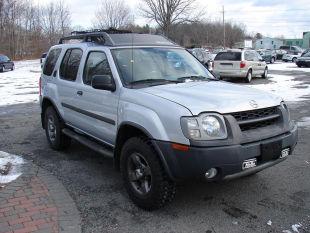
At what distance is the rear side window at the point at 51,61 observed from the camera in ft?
23.7

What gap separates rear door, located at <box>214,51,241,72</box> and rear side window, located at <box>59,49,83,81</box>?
50.2 ft

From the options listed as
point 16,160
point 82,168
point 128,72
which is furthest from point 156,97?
point 16,160

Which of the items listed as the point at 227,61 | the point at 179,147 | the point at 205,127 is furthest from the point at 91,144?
the point at 227,61

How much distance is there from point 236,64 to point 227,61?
54 cm

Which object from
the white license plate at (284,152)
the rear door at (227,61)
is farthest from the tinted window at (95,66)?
the rear door at (227,61)

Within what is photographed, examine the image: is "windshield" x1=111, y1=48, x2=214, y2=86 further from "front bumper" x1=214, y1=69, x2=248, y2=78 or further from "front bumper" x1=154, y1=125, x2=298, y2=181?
"front bumper" x1=214, y1=69, x2=248, y2=78

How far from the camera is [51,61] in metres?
7.40

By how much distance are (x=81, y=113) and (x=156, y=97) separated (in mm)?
1925

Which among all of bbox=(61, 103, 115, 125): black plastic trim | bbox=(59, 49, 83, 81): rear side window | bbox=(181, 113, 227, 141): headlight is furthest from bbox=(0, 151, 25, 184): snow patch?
bbox=(181, 113, 227, 141): headlight

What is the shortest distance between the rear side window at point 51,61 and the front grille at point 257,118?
156 inches

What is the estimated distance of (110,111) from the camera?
5145mm

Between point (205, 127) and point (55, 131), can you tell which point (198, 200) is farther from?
point (55, 131)

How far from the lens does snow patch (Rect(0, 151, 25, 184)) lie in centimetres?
569

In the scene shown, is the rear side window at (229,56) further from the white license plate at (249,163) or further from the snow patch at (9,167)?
the white license plate at (249,163)
